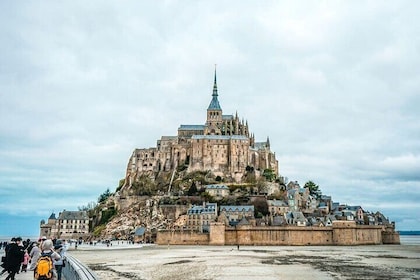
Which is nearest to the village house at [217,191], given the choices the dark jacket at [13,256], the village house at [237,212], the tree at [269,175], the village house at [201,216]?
the village house at [237,212]

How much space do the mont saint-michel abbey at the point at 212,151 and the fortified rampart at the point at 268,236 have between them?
24533 mm

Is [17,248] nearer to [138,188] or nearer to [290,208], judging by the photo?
[290,208]

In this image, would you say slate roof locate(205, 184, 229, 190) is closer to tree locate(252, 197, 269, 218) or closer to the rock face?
tree locate(252, 197, 269, 218)

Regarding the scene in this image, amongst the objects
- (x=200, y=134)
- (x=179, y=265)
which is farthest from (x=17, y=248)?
(x=200, y=134)

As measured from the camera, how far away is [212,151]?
89062 millimetres

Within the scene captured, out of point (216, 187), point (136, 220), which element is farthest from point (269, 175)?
point (136, 220)

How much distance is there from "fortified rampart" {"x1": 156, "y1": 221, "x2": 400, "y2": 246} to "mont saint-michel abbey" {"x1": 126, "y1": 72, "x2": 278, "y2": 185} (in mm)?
24533

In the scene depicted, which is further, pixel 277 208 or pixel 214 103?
pixel 214 103

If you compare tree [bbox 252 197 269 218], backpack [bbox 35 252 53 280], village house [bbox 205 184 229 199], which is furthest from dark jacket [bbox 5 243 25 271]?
village house [bbox 205 184 229 199]

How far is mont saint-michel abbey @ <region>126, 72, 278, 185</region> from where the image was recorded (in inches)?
3462

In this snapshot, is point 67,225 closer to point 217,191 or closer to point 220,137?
point 217,191

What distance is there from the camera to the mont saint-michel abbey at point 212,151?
8794 cm

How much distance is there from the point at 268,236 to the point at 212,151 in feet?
99.6

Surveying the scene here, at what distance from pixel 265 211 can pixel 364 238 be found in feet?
53.4
